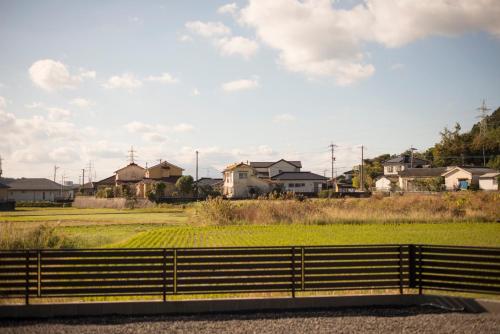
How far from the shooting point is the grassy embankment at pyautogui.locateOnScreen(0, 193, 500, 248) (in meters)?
20.3

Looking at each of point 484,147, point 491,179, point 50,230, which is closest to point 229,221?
point 50,230

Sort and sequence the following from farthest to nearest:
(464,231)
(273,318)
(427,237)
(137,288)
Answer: (464,231) → (427,237) → (137,288) → (273,318)

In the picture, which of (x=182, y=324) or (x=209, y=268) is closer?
(x=182, y=324)

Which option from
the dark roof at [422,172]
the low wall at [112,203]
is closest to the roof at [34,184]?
the low wall at [112,203]

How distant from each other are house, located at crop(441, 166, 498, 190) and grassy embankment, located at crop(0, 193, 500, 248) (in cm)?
3908

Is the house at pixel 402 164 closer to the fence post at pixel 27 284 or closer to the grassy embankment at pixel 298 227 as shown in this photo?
the grassy embankment at pixel 298 227

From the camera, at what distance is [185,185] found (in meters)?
67.3

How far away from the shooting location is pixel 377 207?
34.2m

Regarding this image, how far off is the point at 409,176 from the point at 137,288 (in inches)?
3148

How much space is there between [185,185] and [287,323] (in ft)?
198

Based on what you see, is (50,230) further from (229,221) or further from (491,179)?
(491,179)

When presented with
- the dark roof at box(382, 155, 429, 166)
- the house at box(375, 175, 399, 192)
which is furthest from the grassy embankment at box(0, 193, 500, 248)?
the dark roof at box(382, 155, 429, 166)

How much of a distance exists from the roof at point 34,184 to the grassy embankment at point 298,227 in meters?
61.0

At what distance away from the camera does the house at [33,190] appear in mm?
85875
